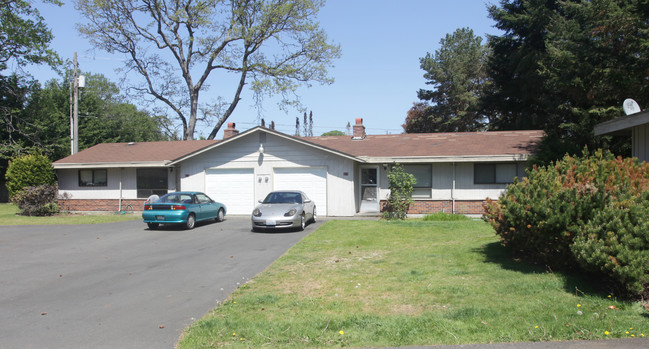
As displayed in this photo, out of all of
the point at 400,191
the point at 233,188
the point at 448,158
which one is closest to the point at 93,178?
the point at 233,188

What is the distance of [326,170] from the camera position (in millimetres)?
20828

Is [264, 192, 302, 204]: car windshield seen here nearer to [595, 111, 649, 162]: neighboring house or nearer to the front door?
the front door

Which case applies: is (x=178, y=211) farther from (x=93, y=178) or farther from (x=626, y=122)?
(x=626, y=122)

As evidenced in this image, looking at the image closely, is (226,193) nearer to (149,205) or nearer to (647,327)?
(149,205)

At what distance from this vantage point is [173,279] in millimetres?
8922

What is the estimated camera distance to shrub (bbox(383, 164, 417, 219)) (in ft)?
65.0

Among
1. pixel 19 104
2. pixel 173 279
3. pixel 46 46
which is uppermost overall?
pixel 46 46

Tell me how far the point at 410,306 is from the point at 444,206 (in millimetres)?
14405

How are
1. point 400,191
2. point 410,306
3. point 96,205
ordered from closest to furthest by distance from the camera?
point 410,306
point 400,191
point 96,205

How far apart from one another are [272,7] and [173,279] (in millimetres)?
28063

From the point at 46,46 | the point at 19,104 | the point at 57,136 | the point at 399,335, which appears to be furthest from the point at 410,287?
Result: the point at 57,136

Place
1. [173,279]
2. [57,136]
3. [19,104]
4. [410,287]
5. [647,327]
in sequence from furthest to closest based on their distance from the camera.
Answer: [57,136] → [19,104] → [173,279] → [410,287] → [647,327]

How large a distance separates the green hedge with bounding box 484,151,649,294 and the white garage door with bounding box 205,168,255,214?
45.8 ft

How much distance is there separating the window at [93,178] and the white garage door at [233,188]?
20.8 ft
